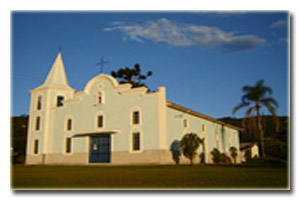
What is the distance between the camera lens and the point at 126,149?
21.0 metres

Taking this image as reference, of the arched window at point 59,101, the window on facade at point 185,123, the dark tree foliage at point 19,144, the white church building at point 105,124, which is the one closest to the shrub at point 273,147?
the white church building at point 105,124

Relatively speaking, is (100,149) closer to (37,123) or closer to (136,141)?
(136,141)

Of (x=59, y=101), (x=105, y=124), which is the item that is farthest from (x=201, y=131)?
(x=59, y=101)

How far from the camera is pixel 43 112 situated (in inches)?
1015

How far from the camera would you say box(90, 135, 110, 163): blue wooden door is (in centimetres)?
2210

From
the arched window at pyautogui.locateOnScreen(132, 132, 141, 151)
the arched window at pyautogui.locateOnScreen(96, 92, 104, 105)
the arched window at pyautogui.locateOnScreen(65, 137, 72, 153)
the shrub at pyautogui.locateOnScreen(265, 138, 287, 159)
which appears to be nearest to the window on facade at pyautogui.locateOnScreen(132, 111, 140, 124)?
the arched window at pyautogui.locateOnScreen(132, 132, 141, 151)

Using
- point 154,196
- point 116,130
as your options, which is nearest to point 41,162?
point 116,130

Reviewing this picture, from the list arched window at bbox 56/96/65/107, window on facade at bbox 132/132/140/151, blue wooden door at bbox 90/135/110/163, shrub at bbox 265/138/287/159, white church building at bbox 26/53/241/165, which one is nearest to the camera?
white church building at bbox 26/53/241/165

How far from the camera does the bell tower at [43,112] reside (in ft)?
82.9

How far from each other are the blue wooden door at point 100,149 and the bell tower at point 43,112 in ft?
15.2

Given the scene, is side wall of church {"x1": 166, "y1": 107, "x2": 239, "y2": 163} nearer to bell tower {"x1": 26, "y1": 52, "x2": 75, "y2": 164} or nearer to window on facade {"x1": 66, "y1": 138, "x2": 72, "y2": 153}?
window on facade {"x1": 66, "y1": 138, "x2": 72, "y2": 153}

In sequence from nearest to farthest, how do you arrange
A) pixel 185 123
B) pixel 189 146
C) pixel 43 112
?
1. pixel 189 146
2. pixel 185 123
3. pixel 43 112

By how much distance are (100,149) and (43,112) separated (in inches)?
272

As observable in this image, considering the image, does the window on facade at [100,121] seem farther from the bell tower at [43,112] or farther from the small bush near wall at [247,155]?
the small bush near wall at [247,155]
